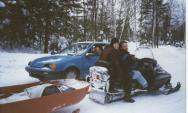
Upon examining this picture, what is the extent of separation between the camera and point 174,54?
3.97 meters

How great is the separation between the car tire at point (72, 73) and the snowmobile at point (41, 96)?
63 millimetres

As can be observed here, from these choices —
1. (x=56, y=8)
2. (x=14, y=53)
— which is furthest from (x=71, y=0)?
(x=14, y=53)

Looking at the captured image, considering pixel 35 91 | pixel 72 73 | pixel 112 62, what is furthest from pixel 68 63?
pixel 35 91

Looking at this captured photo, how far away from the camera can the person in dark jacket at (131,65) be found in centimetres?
365

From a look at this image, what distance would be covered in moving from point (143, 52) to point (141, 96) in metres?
0.50

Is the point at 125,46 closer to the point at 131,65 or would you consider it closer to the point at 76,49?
the point at 131,65

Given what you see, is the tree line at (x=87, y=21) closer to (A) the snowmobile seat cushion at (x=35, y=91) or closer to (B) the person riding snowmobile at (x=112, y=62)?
(B) the person riding snowmobile at (x=112, y=62)

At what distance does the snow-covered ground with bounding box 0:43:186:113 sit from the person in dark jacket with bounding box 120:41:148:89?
0.30ft

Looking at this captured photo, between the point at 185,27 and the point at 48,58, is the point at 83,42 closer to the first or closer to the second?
the point at 48,58

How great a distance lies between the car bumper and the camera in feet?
10.7

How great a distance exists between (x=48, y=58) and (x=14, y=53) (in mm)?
379

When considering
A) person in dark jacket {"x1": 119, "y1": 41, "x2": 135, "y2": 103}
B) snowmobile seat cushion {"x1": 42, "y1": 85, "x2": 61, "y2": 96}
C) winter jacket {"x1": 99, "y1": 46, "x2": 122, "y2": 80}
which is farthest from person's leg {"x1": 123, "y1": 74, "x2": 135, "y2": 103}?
snowmobile seat cushion {"x1": 42, "y1": 85, "x2": 61, "y2": 96}

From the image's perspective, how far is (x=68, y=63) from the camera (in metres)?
3.57

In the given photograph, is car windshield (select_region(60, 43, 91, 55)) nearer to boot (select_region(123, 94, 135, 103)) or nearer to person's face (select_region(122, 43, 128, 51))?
person's face (select_region(122, 43, 128, 51))
